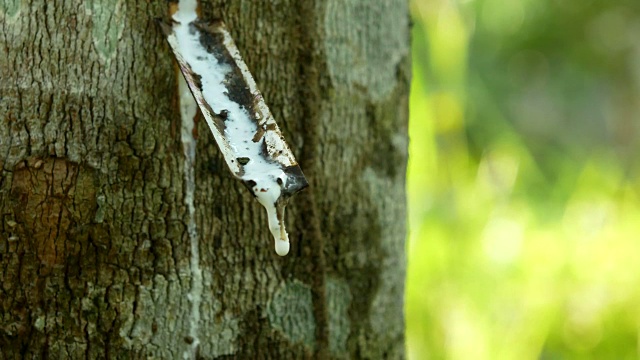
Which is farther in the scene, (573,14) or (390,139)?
(573,14)

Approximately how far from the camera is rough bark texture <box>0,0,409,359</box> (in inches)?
32.5

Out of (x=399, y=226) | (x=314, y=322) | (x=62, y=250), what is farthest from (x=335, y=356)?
(x=62, y=250)

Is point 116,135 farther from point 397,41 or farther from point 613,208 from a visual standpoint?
point 613,208

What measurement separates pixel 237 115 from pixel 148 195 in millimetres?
150

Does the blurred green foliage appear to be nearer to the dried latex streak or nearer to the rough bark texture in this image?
the rough bark texture

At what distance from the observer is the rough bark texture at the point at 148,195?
826 mm

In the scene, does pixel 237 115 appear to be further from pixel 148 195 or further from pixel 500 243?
pixel 500 243

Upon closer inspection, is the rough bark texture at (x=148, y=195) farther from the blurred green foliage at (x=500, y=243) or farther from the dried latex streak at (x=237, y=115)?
the blurred green foliage at (x=500, y=243)

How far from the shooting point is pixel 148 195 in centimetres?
85

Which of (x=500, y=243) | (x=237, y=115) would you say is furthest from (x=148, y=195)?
(x=500, y=243)

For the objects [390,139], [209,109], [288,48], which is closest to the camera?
[209,109]

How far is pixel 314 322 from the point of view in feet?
3.10

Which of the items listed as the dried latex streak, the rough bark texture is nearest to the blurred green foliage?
the rough bark texture

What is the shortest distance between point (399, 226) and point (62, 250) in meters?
0.45
